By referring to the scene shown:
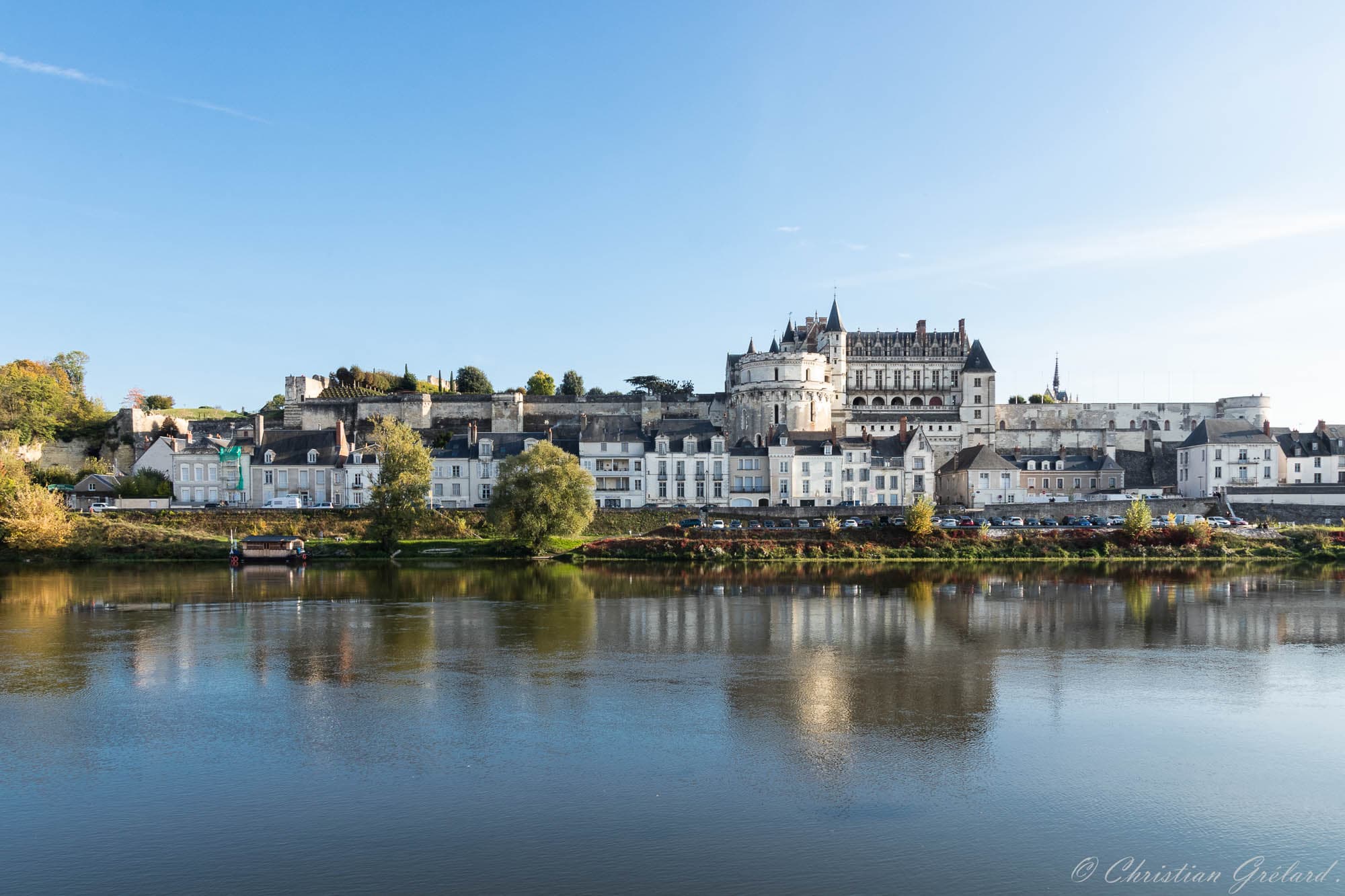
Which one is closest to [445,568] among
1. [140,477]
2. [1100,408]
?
[140,477]

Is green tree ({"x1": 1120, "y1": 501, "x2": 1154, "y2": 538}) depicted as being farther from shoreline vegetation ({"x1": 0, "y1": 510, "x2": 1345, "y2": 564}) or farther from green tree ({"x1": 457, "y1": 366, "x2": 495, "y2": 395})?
green tree ({"x1": 457, "y1": 366, "x2": 495, "y2": 395})

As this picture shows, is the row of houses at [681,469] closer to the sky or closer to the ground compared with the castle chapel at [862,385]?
closer to the ground

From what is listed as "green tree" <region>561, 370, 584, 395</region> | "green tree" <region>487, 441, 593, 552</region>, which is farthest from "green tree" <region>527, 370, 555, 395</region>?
"green tree" <region>487, 441, 593, 552</region>

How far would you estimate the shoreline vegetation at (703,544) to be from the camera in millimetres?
38406

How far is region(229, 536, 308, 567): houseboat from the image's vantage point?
123 ft

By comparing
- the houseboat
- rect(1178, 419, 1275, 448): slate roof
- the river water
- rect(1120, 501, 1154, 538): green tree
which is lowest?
the river water

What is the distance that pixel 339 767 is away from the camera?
11.6 meters

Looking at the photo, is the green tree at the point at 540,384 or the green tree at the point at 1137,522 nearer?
the green tree at the point at 1137,522

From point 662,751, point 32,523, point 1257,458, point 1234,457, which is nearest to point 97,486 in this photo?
point 32,523

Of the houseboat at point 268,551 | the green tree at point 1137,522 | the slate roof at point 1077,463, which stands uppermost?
the slate roof at point 1077,463

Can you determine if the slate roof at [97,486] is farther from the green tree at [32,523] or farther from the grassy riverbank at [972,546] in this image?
the grassy riverbank at [972,546]

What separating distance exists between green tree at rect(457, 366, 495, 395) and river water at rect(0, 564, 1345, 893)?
50196mm

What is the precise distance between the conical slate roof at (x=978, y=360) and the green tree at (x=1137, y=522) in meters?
24.9

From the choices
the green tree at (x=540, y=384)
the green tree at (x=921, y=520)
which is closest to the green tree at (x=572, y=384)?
the green tree at (x=540, y=384)
